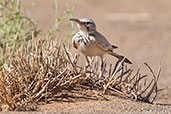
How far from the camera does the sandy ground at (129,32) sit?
14.1 ft

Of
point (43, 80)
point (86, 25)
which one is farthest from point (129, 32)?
point (43, 80)

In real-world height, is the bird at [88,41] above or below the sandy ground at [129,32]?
above

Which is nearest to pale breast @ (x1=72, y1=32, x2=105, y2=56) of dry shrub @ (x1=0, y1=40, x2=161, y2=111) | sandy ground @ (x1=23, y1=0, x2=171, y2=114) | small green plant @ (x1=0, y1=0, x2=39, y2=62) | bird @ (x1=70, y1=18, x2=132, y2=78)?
bird @ (x1=70, y1=18, x2=132, y2=78)

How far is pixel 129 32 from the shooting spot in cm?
1261

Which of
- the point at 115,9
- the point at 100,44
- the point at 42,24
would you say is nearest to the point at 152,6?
the point at 115,9

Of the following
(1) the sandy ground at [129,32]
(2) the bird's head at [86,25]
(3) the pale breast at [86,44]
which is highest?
(2) the bird's head at [86,25]

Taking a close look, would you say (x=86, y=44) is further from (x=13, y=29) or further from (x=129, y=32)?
(x=129, y=32)

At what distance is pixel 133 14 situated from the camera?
15.2 m

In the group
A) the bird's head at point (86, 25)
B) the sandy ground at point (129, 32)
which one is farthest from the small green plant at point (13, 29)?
the bird's head at point (86, 25)

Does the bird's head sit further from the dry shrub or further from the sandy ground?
the sandy ground

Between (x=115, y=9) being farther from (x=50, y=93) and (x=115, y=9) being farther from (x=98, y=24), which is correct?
(x=50, y=93)

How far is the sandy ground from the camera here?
4.31m

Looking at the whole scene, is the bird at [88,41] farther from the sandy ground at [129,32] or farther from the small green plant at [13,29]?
the small green plant at [13,29]

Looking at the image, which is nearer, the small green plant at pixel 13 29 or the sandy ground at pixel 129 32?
the sandy ground at pixel 129 32
